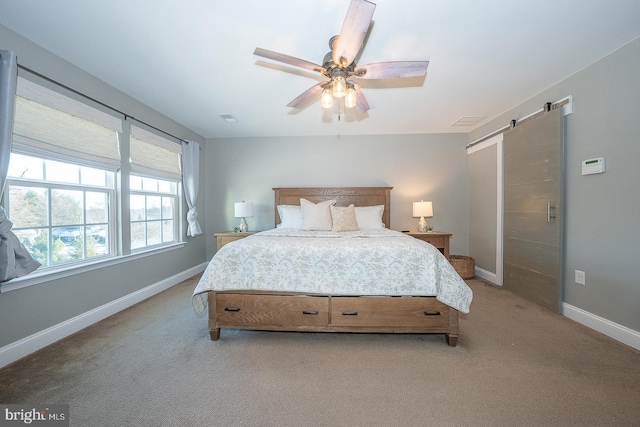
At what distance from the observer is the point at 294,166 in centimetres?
440

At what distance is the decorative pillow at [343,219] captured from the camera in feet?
10.7

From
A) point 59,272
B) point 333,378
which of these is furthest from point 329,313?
Answer: point 59,272

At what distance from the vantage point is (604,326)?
6.95 ft

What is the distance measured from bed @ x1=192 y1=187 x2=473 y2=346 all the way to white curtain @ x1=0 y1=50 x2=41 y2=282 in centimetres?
116

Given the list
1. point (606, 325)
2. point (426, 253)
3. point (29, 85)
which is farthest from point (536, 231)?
point (29, 85)

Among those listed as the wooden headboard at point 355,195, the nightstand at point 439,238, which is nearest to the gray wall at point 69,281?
the wooden headboard at point 355,195

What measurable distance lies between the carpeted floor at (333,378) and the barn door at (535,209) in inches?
23.3

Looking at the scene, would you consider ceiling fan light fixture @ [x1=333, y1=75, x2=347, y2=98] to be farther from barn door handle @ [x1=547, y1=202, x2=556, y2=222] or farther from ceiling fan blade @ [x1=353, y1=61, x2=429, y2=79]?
barn door handle @ [x1=547, y1=202, x2=556, y2=222]

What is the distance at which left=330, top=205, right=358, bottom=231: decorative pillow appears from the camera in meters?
3.26

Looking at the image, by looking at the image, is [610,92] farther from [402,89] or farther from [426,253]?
[426,253]

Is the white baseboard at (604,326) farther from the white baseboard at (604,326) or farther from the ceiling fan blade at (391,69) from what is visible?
the ceiling fan blade at (391,69)

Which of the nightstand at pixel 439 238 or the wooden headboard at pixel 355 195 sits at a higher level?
the wooden headboard at pixel 355 195

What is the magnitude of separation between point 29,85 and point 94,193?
1011 mm

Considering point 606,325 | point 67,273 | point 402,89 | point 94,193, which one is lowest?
point 606,325
